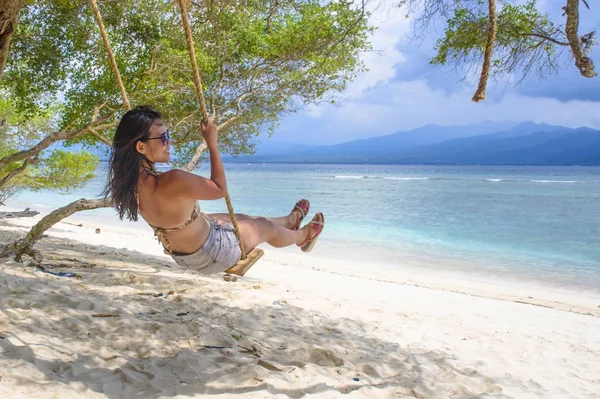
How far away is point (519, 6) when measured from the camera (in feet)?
12.9

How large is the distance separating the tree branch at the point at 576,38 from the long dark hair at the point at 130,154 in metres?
2.23

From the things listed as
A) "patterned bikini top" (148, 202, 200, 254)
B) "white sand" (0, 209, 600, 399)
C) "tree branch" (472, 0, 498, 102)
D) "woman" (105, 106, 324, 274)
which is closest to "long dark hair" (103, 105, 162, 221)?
"woman" (105, 106, 324, 274)

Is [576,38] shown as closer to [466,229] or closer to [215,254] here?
→ [215,254]

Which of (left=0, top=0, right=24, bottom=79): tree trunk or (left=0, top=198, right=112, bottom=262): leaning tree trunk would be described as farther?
(left=0, top=198, right=112, bottom=262): leaning tree trunk

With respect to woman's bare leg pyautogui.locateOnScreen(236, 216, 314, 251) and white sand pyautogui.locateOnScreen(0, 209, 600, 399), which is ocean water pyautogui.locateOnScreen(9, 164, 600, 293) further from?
woman's bare leg pyautogui.locateOnScreen(236, 216, 314, 251)

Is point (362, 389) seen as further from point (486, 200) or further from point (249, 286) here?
point (486, 200)

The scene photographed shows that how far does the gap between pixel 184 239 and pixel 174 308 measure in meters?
1.20

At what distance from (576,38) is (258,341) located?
2495mm

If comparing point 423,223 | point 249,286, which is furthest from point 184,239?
point 423,223

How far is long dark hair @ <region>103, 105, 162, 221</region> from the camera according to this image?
234 centimetres

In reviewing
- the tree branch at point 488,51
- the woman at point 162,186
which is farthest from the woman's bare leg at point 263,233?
the tree branch at point 488,51

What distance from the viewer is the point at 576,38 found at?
276 cm

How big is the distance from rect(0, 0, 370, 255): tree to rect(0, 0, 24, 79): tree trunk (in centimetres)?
172

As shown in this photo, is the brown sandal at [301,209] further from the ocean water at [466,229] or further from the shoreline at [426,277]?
the shoreline at [426,277]
